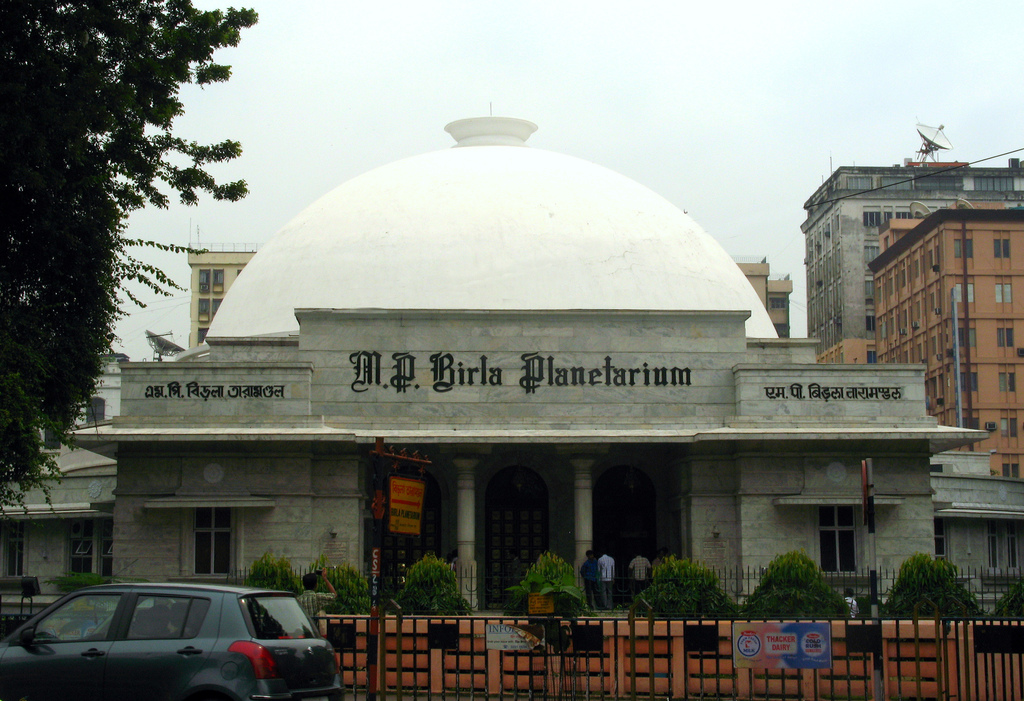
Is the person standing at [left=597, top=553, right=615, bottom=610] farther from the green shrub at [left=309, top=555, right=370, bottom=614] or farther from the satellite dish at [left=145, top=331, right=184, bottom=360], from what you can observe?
the satellite dish at [left=145, top=331, right=184, bottom=360]

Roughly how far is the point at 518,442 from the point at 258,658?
12.7 metres

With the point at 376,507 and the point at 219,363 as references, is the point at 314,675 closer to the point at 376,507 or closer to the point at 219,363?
the point at 376,507

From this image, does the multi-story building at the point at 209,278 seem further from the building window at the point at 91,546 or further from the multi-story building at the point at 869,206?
the building window at the point at 91,546

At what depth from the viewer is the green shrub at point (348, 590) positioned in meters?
19.0

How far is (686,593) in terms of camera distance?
61.1ft

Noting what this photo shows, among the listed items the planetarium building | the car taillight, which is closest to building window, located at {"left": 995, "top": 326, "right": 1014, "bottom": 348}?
the planetarium building

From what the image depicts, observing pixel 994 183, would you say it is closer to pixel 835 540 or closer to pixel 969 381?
pixel 969 381

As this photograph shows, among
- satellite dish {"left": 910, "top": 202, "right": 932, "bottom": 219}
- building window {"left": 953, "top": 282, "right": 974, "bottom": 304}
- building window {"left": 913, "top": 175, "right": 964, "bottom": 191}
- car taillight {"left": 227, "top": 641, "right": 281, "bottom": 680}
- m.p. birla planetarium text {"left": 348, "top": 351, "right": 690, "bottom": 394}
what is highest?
building window {"left": 913, "top": 175, "right": 964, "bottom": 191}

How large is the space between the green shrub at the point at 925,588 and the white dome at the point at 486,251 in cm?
910

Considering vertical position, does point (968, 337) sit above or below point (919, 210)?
below

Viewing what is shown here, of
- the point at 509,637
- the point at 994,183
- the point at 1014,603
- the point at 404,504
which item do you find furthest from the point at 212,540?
the point at 994,183

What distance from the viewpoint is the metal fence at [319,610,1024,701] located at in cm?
1392

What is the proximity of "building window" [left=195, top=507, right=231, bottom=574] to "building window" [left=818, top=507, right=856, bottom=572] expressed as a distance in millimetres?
10989

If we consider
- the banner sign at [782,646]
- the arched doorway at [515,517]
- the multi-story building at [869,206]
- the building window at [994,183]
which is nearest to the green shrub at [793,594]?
the banner sign at [782,646]
